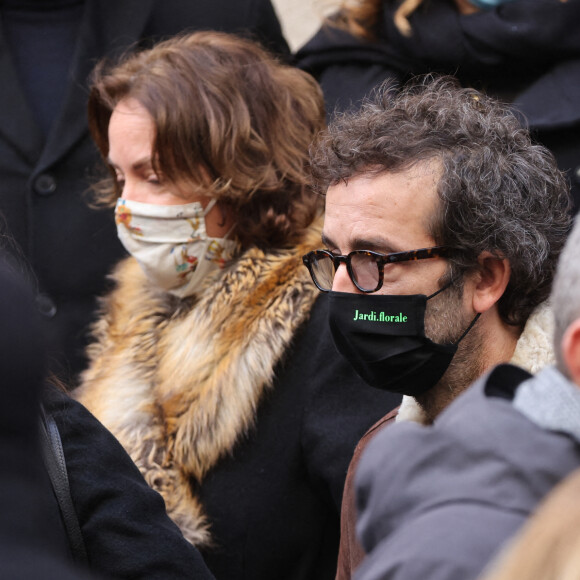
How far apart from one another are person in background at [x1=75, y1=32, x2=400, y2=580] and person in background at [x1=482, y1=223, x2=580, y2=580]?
53.0 inches

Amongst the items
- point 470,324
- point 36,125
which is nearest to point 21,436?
point 470,324

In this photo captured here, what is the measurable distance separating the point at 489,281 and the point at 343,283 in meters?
0.31

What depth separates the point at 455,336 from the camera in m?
1.95

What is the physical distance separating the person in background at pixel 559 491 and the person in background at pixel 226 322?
1.35 metres

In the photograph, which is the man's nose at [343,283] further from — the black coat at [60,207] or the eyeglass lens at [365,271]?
the black coat at [60,207]

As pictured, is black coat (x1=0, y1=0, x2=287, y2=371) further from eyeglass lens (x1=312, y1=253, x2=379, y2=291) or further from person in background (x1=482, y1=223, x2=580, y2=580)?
person in background (x1=482, y1=223, x2=580, y2=580)

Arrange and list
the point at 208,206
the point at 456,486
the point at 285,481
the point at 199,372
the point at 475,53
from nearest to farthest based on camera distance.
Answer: the point at 456,486 → the point at 285,481 → the point at 199,372 → the point at 208,206 → the point at 475,53

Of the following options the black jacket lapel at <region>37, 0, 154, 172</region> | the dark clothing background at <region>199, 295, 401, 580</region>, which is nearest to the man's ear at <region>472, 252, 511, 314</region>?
the dark clothing background at <region>199, 295, 401, 580</region>

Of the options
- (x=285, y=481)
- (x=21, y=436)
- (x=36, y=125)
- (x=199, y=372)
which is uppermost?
(x=21, y=436)

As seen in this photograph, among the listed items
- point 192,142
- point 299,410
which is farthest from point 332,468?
point 192,142

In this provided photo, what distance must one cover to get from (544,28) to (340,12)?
31.3 inches

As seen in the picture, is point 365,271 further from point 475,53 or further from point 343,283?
point 475,53

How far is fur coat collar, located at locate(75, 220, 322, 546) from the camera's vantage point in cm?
249

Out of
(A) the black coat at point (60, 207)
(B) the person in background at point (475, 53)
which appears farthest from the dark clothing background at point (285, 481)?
(A) the black coat at point (60, 207)
